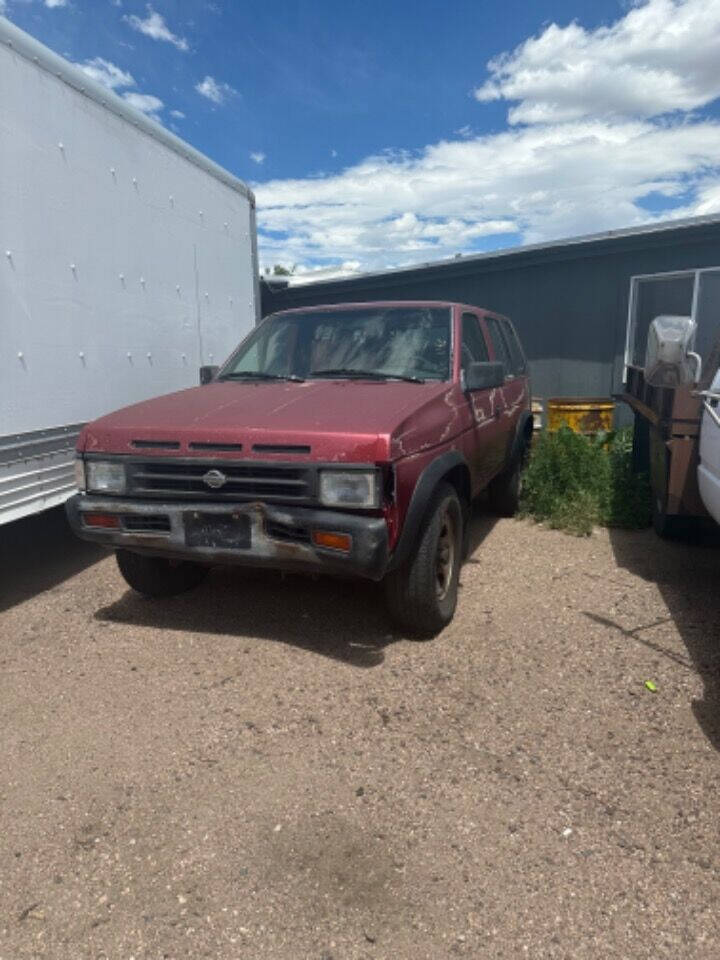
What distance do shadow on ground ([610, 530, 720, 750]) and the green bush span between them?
238 millimetres

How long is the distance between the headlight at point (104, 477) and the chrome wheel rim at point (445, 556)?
174 cm

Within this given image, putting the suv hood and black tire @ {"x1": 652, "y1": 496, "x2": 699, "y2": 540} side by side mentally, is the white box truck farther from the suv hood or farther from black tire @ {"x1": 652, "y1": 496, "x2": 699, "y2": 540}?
black tire @ {"x1": 652, "y1": 496, "x2": 699, "y2": 540}

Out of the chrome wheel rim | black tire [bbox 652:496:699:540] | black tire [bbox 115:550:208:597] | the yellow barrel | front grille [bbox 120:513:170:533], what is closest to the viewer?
front grille [bbox 120:513:170:533]

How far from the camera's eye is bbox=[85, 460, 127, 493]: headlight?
3.62 meters

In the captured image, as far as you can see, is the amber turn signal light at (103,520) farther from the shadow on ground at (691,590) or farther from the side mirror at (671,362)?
the side mirror at (671,362)

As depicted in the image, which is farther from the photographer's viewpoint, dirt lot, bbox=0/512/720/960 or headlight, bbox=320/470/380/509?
headlight, bbox=320/470/380/509

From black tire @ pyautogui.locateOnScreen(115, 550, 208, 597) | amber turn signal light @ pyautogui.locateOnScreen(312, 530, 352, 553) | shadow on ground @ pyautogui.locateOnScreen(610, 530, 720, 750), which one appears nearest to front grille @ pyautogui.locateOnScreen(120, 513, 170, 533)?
black tire @ pyautogui.locateOnScreen(115, 550, 208, 597)

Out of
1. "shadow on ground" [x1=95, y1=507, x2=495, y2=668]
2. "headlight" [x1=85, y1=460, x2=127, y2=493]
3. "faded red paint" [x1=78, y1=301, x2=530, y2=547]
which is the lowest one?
"shadow on ground" [x1=95, y1=507, x2=495, y2=668]

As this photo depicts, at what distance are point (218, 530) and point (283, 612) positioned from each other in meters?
0.94

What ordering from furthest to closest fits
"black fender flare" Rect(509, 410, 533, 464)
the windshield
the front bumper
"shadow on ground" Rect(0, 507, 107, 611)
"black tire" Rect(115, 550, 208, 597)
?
"black fender flare" Rect(509, 410, 533, 464)
"shadow on ground" Rect(0, 507, 107, 611)
the windshield
"black tire" Rect(115, 550, 208, 597)
the front bumper

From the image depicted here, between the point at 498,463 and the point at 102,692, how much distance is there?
134 inches

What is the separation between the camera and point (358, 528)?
3141 millimetres

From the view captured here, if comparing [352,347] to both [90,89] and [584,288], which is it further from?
[584,288]

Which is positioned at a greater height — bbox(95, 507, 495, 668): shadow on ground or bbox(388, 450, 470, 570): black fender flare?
bbox(388, 450, 470, 570): black fender flare
